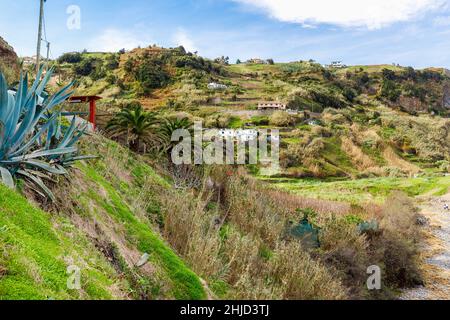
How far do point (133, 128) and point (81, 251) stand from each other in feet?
30.6

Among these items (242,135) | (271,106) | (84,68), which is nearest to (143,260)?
(242,135)

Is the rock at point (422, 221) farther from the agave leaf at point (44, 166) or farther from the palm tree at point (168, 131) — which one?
the agave leaf at point (44, 166)

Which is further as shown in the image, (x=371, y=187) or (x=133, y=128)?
(x=371, y=187)

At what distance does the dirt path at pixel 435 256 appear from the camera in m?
9.95

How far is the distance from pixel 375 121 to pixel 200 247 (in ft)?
159

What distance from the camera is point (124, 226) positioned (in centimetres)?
566

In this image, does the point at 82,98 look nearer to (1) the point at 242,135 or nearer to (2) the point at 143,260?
(2) the point at 143,260

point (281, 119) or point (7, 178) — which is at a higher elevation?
point (281, 119)

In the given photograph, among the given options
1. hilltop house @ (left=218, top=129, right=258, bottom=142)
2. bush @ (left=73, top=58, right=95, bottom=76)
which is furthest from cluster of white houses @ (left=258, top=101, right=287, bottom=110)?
bush @ (left=73, top=58, right=95, bottom=76)

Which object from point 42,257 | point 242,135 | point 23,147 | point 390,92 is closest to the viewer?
point 42,257

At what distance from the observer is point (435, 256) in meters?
13.5

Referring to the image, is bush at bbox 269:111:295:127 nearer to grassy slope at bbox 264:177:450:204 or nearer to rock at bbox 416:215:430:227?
grassy slope at bbox 264:177:450:204
